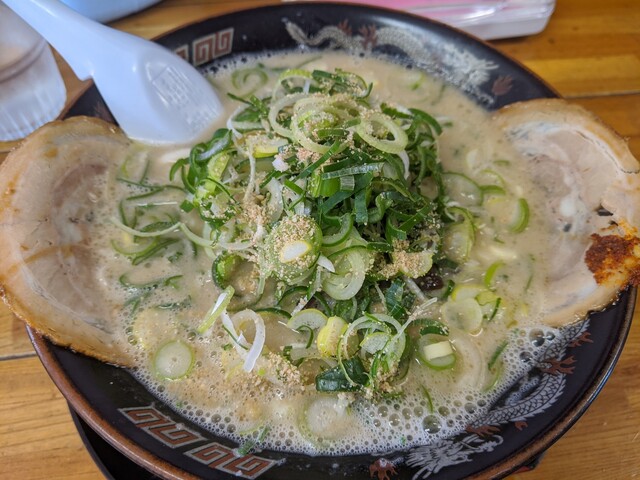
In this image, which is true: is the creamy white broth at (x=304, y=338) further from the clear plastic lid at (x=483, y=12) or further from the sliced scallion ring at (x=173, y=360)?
the clear plastic lid at (x=483, y=12)

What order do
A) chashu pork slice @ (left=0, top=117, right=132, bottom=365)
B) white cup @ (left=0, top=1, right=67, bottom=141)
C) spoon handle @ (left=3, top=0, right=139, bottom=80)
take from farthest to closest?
white cup @ (left=0, top=1, right=67, bottom=141) → spoon handle @ (left=3, top=0, right=139, bottom=80) → chashu pork slice @ (left=0, top=117, right=132, bottom=365)

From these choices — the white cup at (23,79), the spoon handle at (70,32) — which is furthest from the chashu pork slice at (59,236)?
the white cup at (23,79)

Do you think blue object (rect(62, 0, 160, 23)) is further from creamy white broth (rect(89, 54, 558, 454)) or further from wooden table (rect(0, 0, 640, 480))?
creamy white broth (rect(89, 54, 558, 454))

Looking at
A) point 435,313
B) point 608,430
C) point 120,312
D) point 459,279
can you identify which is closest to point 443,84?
point 459,279

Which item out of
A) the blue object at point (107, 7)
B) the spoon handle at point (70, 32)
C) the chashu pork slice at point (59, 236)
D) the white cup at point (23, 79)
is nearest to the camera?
the chashu pork slice at point (59, 236)

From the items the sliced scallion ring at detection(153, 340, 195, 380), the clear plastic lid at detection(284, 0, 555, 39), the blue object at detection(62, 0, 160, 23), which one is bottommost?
the sliced scallion ring at detection(153, 340, 195, 380)

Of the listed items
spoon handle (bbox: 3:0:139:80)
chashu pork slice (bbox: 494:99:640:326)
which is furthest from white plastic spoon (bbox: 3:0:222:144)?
chashu pork slice (bbox: 494:99:640:326)

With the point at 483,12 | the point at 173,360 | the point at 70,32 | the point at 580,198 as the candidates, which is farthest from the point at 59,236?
the point at 483,12
